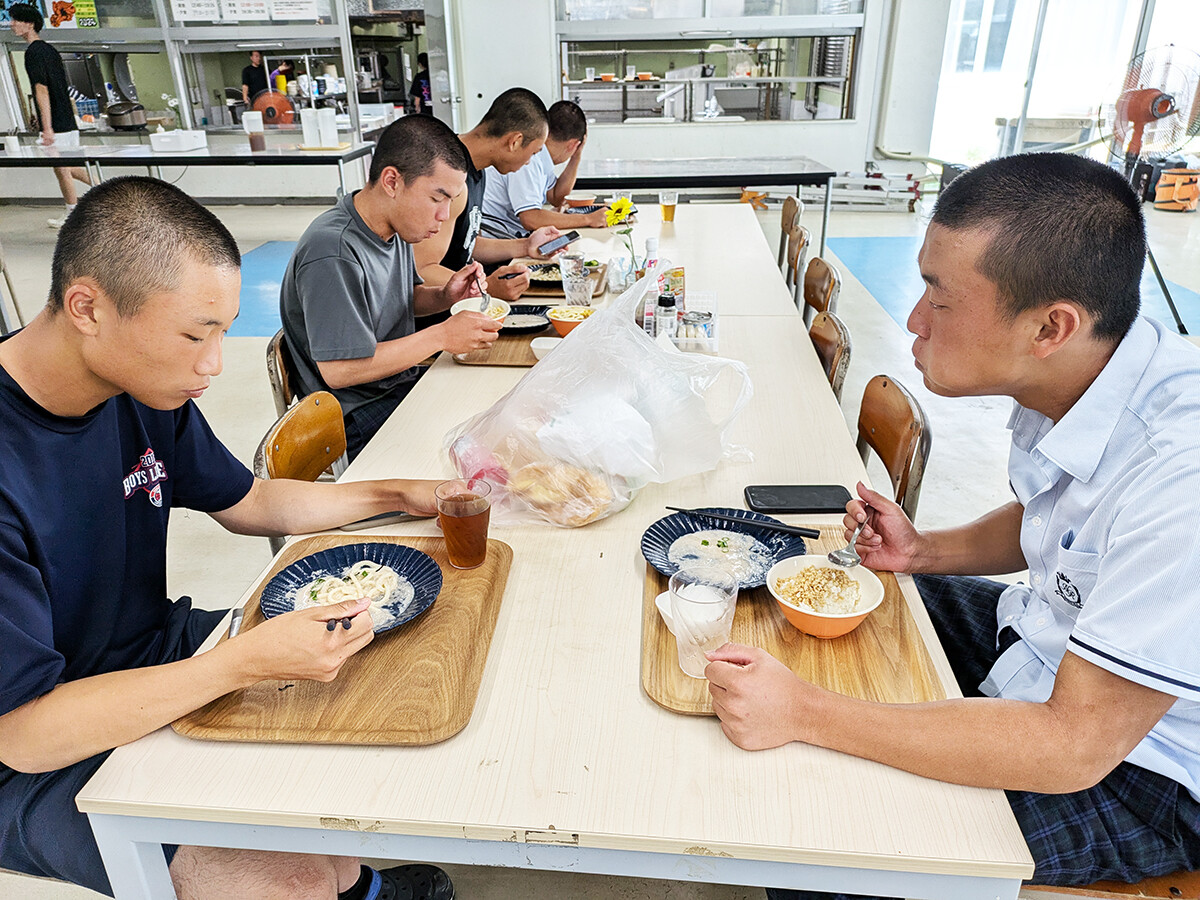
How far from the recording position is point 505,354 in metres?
2.23

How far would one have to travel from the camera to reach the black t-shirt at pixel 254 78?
8.08 meters

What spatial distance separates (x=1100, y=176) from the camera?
3.29ft

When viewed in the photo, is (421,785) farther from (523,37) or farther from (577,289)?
(523,37)

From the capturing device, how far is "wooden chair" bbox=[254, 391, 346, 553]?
1531 millimetres

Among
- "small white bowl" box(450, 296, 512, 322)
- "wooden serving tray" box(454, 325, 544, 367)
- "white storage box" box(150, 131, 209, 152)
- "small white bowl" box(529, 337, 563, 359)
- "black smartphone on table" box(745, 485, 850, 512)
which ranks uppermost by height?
"white storage box" box(150, 131, 209, 152)

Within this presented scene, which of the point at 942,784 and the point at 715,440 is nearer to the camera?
the point at 942,784

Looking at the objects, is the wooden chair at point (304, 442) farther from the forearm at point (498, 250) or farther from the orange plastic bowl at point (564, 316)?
the forearm at point (498, 250)

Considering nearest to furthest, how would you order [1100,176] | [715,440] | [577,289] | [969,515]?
[1100,176]
[715,440]
[577,289]
[969,515]

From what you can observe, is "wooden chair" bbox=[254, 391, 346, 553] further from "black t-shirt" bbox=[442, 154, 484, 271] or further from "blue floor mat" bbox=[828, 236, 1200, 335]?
"blue floor mat" bbox=[828, 236, 1200, 335]

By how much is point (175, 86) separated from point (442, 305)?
278 inches

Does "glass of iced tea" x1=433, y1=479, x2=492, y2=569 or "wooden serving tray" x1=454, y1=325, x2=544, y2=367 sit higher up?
"glass of iced tea" x1=433, y1=479, x2=492, y2=569

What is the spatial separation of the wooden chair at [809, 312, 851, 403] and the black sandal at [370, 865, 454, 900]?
1.30 m

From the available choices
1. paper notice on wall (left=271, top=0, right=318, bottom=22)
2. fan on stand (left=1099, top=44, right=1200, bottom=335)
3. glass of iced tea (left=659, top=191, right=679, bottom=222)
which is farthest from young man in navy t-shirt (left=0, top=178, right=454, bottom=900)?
paper notice on wall (left=271, top=0, right=318, bottom=22)

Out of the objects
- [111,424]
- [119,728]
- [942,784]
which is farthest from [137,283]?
[942,784]
